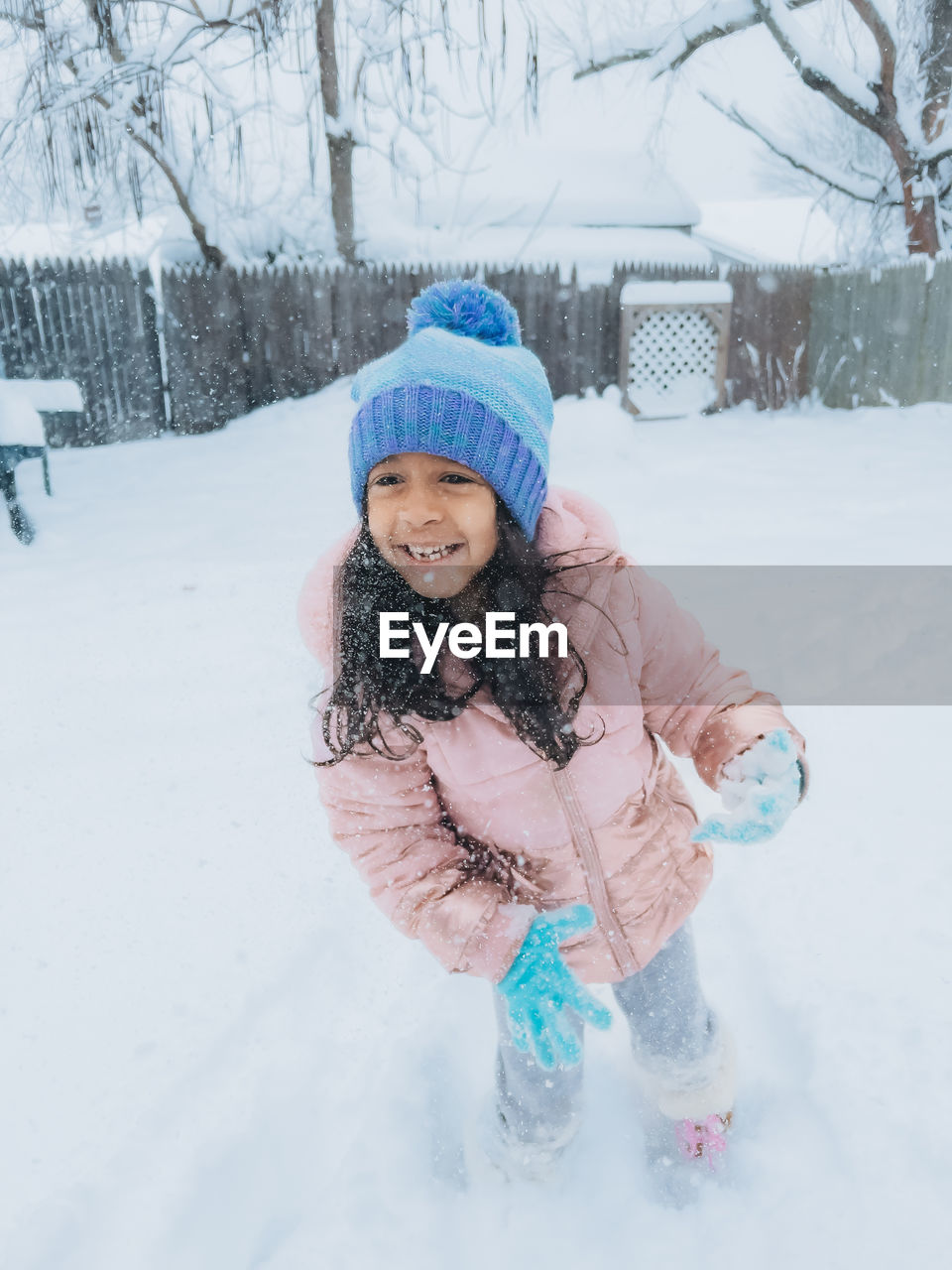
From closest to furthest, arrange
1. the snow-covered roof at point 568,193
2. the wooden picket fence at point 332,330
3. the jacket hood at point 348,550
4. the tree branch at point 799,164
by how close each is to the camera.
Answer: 1. the jacket hood at point 348,550
2. the wooden picket fence at point 332,330
3. the tree branch at point 799,164
4. the snow-covered roof at point 568,193

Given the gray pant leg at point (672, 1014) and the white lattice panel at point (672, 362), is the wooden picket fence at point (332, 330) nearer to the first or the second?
the white lattice panel at point (672, 362)

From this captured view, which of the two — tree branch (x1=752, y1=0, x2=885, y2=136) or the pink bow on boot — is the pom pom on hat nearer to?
the pink bow on boot

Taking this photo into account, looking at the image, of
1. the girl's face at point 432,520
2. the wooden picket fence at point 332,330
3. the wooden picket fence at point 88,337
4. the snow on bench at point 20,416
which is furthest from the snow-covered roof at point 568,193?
the girl's face at point 432,520

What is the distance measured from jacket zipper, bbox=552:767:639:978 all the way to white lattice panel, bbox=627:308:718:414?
8.86 meters

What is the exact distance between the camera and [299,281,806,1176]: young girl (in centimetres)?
119

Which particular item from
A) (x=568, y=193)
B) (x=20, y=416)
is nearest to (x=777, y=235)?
(x=568, y=193)

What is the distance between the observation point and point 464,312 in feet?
4.22

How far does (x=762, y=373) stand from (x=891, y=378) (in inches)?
70.2

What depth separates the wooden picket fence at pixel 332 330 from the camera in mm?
8023

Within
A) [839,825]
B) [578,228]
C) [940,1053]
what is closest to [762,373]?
[578,228]

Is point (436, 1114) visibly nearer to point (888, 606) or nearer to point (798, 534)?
point (888, 606)

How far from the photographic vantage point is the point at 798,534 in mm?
4684

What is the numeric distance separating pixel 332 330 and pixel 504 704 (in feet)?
27.4

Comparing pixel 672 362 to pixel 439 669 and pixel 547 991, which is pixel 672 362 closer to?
pixel 439 669
